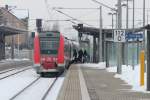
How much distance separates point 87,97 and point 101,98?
2.13 ft

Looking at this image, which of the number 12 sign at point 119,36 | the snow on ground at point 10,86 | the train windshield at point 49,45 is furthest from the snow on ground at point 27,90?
the train windshield at point 49,45

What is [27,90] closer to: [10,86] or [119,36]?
[10,86]

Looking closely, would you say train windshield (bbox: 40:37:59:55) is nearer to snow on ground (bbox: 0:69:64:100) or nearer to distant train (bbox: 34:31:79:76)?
distant train (bbox: 34:31:79:76)

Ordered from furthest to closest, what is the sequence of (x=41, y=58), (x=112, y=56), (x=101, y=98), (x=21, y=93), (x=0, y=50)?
Answer: (x=0, y=50) < (x=112, y=56) < (x=41, y=58) < (x=21, y=93) < (x=101, y=98)

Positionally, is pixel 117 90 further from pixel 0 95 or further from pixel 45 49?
pixel 45 49

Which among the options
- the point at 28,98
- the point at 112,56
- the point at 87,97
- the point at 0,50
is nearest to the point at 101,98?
the point at 87,97

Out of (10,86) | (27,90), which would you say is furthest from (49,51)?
(27,90)

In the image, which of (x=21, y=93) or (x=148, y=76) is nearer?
(x=148, y=76)

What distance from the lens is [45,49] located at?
1395 inches

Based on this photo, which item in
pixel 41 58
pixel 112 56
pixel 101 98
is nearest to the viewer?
pixel 101 98

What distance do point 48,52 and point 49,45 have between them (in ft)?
1.56

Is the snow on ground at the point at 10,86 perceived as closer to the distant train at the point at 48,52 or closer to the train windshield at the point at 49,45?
the distant train at the point at 48,52

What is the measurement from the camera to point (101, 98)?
18.5 meters

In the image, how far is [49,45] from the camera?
35.6 metres
